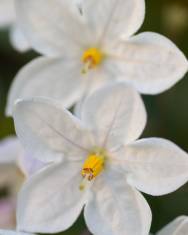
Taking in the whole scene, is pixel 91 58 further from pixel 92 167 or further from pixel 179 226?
pixel 179 226

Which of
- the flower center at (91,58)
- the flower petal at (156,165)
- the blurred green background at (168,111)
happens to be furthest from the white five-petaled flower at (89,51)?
the blurred green background at (168,111)

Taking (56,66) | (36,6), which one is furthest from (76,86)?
(36,6)

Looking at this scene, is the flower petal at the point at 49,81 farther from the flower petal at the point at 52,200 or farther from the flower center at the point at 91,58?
the flower petal at the point at 52,200

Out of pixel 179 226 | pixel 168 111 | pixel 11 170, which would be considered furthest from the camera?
pixel 168 111

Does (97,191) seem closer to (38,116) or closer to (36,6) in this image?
(38,116)

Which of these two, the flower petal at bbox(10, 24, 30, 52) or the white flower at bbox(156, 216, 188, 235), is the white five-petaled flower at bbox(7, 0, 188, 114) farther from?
the white flower at bbox(156, 216, 188, 235)

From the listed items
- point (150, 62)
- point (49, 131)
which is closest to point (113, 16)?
point (150, 62)
